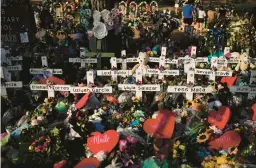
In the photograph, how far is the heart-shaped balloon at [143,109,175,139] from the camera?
591cm

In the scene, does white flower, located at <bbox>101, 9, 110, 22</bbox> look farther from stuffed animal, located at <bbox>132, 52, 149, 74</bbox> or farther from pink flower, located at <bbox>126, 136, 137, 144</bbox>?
pink flower, located at <bbox>126, 136, 137, 144</bbox>

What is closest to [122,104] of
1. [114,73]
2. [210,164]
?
[114,73]

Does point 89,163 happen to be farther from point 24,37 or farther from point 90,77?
point 24,37

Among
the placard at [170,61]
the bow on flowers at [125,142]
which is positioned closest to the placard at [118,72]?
the placard at [170,61]

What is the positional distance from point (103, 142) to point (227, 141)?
6.37 ft

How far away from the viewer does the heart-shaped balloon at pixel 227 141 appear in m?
5.88

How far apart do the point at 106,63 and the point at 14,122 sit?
3.38m

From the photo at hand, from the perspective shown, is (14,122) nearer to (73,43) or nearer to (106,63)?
(106,63)

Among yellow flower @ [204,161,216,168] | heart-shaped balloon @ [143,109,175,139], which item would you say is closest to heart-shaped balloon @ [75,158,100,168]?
heart-shaped balloon @ [143,109,175,139]

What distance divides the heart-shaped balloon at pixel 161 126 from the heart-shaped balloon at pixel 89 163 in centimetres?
99

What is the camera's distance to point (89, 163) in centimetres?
556

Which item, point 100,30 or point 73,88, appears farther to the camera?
point 100,30

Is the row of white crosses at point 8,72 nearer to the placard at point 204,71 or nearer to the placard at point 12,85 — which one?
the placard at point 12,85

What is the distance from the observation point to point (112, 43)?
1020cm
